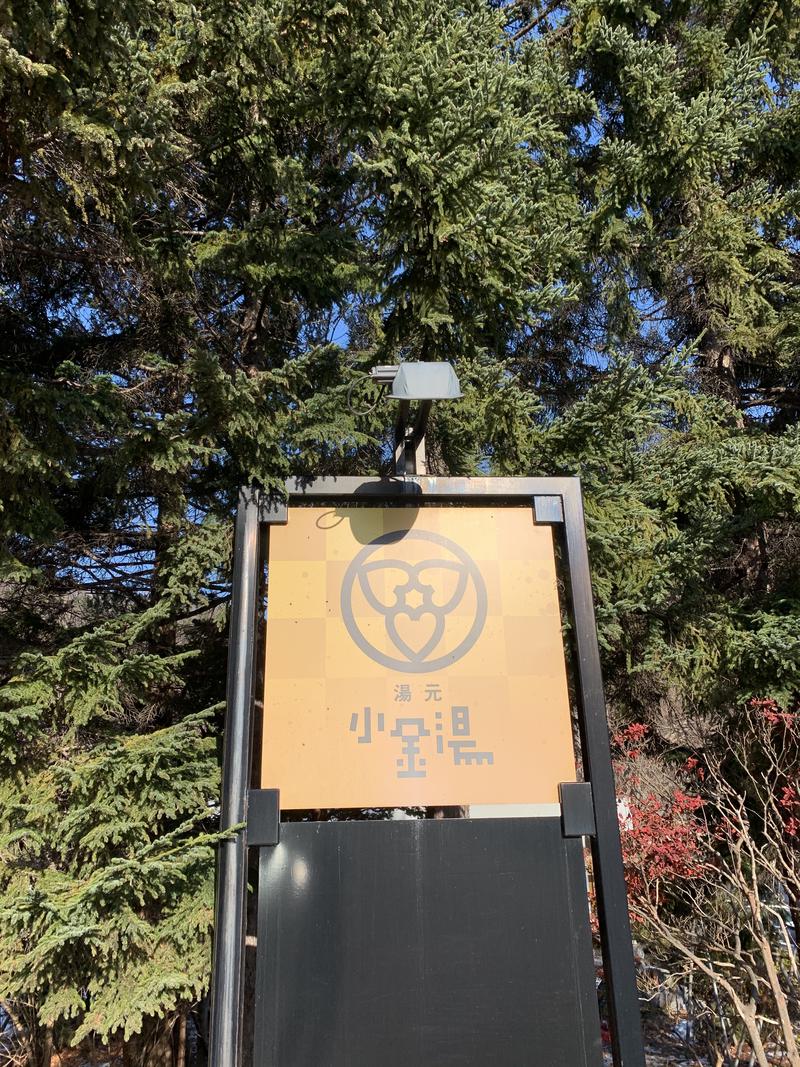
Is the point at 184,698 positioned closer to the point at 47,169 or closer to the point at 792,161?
the point at 47,169

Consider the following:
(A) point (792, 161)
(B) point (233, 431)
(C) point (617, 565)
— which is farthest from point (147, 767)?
(A) point (792, 161)

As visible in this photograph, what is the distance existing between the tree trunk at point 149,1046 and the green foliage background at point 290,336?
0.19m

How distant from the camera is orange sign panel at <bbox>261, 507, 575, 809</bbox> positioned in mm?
2969

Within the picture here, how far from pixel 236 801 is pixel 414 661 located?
0.94 metres

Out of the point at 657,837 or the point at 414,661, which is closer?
the point at 414,661

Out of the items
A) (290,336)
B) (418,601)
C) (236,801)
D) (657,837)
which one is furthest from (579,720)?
(290,336)

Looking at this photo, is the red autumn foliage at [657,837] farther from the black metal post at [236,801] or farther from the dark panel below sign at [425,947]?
the black metal post at [236,801]

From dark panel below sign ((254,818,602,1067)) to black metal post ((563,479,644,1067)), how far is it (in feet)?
0.30

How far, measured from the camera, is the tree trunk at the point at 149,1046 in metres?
4.84

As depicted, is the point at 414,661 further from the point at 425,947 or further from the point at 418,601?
the point at 425,947

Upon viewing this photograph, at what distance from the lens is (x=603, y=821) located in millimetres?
2928

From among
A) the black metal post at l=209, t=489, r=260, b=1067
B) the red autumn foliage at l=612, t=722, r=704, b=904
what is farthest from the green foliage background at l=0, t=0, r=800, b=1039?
the red autumn foliage at l=612, t=722, r=704, b=904

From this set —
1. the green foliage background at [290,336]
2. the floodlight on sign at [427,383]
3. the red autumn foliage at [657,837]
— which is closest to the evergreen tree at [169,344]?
the green foliage background at [290,336]

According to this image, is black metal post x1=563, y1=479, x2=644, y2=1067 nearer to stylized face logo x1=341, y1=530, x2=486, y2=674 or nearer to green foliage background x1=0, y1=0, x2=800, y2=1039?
stylized face logo x1=341, y1=530, x2=486, y2=674
